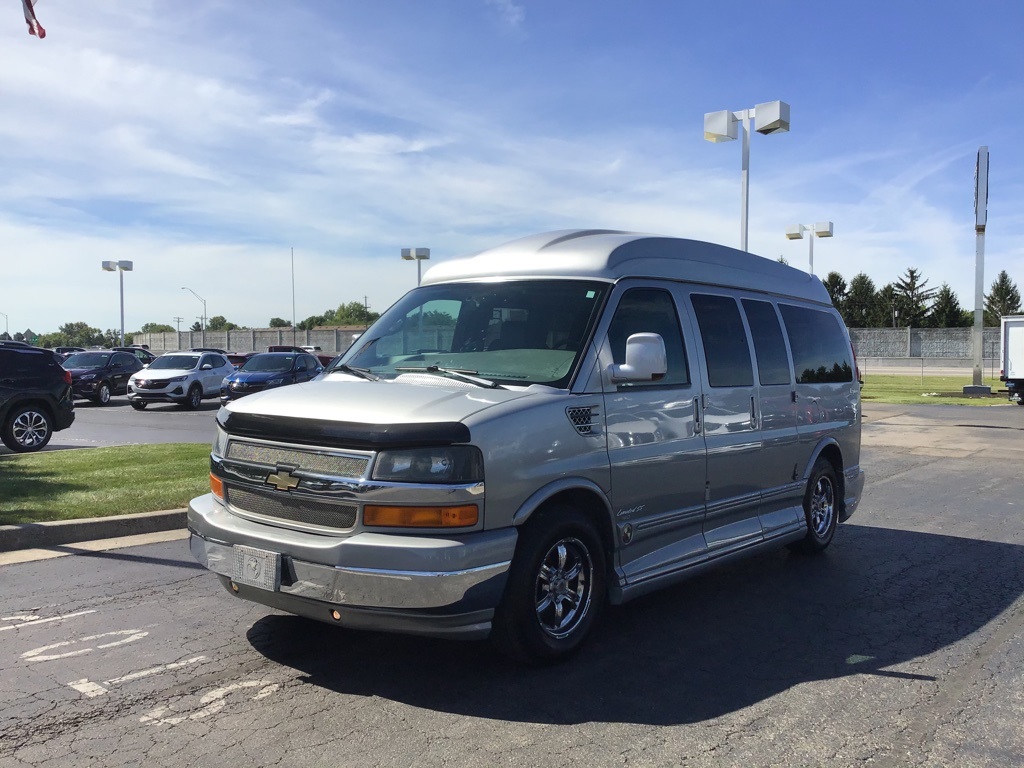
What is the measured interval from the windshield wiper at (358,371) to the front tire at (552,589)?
129 centimetres

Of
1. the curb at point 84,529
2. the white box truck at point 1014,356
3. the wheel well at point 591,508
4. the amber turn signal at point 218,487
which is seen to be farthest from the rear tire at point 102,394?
the white box truck at point 1014,356

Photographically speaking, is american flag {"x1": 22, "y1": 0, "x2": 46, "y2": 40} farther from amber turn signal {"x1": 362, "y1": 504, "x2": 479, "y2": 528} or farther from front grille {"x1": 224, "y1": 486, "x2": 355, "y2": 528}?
amber turn signal {"x1": 362, "y1": 504, "x2": 479, "y2": 528}

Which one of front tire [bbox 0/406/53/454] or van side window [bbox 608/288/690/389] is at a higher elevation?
van side window [bbox 608/288/690/389]

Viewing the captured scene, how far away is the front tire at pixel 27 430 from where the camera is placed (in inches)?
532

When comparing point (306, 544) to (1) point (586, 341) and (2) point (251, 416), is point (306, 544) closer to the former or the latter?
(2) point (251, 416)

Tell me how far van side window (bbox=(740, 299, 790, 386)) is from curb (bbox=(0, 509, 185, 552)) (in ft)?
17.3

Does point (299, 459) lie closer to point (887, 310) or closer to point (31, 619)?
point (31, 619)

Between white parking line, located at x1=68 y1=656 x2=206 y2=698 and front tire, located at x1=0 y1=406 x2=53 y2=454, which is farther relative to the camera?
front tire, located at x1=0 y1=406 x2=53 y2=454

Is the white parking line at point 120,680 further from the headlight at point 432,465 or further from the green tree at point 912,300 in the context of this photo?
the green tree at point 912,300

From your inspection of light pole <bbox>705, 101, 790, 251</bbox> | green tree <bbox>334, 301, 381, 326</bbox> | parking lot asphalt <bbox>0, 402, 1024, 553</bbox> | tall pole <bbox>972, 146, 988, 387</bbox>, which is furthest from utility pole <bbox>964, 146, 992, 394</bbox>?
green tree <bbox>334, 301, 381, 326</bbox>

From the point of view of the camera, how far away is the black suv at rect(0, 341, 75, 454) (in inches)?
532

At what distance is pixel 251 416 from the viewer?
14.6 ft

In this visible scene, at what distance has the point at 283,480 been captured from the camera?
4281mm

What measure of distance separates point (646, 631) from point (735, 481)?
4.10 ft
